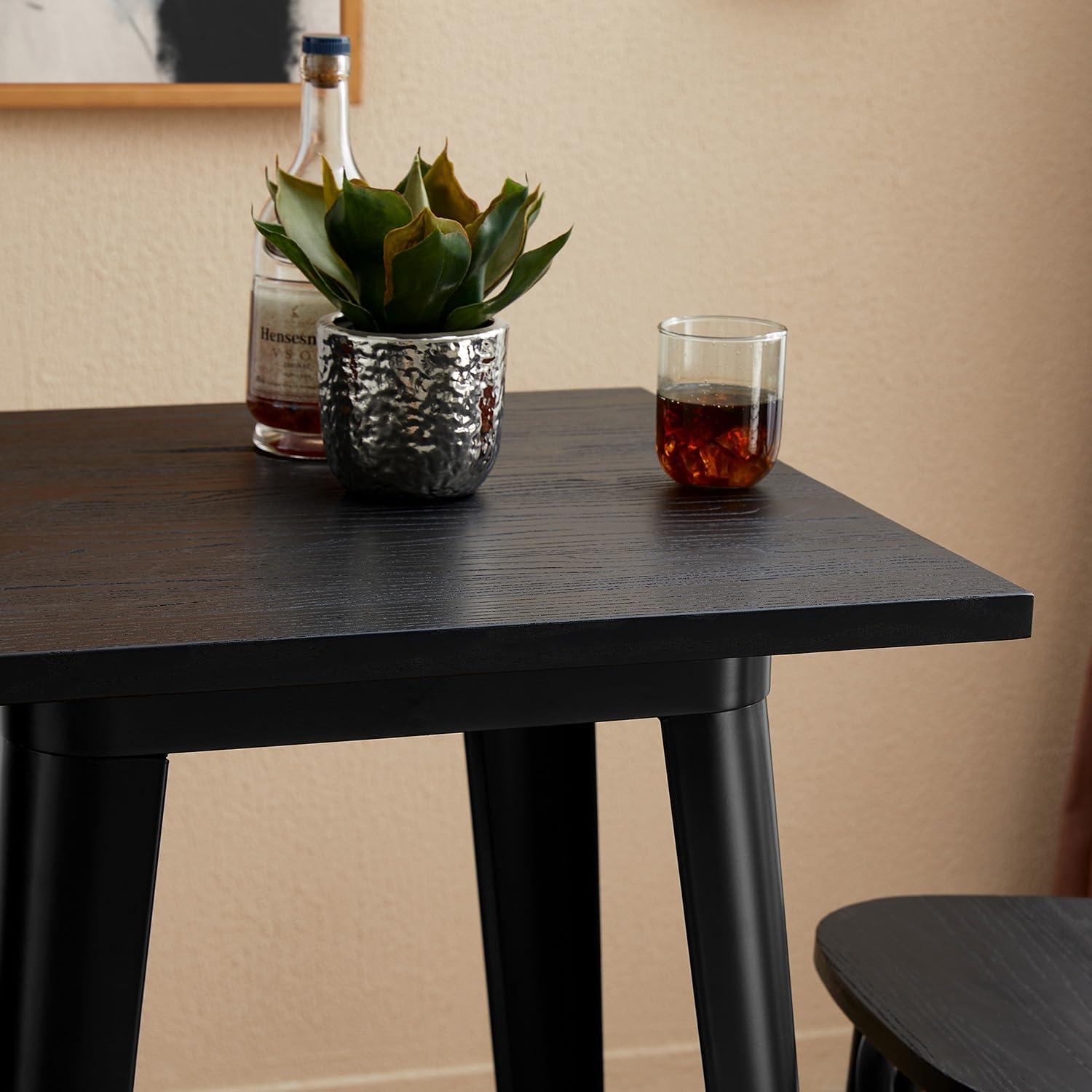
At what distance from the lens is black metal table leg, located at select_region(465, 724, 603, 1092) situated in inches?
38.8

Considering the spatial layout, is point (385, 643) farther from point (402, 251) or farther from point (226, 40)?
point (226, 40)

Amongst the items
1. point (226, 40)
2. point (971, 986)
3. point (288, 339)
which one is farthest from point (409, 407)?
point (226, 40)

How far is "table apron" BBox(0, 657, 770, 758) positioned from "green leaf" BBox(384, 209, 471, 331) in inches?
8.7

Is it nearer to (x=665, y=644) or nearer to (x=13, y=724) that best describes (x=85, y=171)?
(x=13, y=724)

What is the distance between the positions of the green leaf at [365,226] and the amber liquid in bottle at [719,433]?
190 mm

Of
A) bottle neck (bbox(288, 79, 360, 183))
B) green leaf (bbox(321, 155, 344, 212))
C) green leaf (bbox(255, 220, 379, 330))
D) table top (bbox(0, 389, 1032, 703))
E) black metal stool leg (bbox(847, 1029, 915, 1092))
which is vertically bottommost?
black metal stool leg (bbox(847, 1029, 915, 1092))

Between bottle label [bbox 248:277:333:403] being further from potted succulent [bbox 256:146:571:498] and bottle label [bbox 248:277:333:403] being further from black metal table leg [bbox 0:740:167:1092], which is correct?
black metal table leg [bbox 0:740:167:1092]

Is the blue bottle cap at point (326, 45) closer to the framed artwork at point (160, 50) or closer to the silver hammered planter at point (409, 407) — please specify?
the silver hammered planter at point (409, 407)

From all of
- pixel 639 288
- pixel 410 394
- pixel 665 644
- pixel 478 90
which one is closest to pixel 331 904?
pixel 639 288

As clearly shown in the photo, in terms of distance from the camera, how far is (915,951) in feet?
3.43

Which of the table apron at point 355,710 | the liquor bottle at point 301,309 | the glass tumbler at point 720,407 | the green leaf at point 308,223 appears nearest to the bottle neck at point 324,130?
the liquor bottle at point 301,309

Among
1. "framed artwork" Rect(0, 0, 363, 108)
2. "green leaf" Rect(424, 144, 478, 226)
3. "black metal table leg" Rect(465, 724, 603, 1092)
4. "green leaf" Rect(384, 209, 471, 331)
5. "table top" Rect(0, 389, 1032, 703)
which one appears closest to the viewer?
"table top" Rect(0, 389, 1032, 703)

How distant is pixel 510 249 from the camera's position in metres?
0.78

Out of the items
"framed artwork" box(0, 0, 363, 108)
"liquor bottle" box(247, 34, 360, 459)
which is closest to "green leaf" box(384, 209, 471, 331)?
"liquor bottle" box(247, 34, 360, 459)
